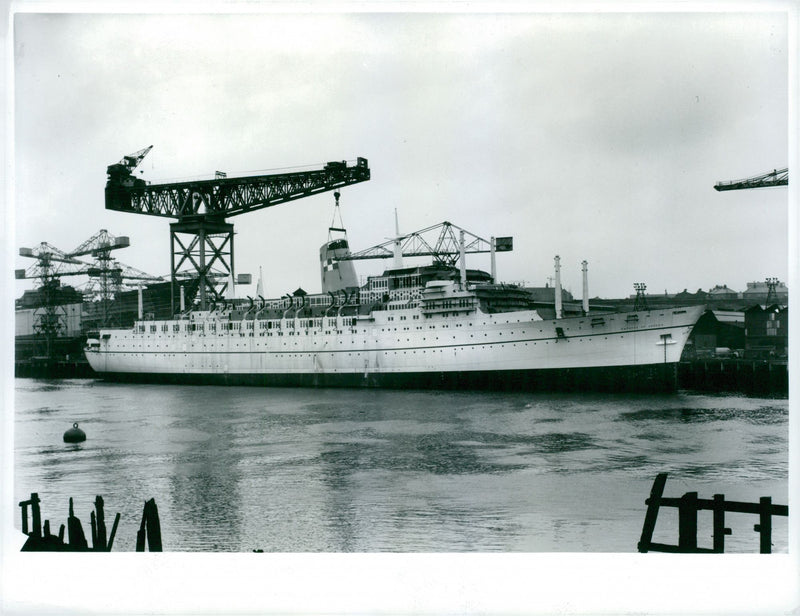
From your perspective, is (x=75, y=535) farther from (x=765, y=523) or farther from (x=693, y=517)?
(x=765, y=523)

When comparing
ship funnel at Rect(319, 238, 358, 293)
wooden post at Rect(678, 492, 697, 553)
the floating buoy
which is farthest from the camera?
ship funnel at Rect(319, 238, 358, 293)

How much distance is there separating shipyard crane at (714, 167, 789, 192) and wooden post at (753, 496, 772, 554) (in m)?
3.97

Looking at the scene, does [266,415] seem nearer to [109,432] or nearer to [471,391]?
[109,432]

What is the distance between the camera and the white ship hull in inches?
1030

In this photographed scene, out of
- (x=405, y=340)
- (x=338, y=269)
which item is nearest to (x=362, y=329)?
(x=405, y=340)

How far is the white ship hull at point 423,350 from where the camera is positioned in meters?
26.2

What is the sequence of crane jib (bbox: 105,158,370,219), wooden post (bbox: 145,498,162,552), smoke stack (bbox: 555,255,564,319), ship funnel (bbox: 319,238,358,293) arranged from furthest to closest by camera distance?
ship funnel (bbox: 319,238,358,293), crane jib (bbox: 105,158,370,219), smoke stack (bbox: 555,255,564,319), wooden post (bbox: 145,498,162,552)

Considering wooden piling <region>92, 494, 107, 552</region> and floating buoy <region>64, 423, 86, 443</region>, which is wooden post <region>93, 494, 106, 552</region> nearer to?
wooden piling <region>92, 494, 107, 552</region>

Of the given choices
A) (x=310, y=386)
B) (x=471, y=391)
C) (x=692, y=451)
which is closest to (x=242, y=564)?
(x=692, y=451)

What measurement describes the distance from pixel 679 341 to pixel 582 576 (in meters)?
21.0

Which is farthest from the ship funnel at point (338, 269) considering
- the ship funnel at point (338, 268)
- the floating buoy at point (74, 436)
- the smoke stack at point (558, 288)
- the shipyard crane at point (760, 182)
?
the shipyard crane at point (760, 182)

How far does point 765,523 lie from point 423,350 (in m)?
23.3

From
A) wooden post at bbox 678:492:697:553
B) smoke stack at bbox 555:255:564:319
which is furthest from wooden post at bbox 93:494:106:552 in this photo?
smoke stack at bbox 555:255:564:319

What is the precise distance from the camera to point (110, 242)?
31234mm
